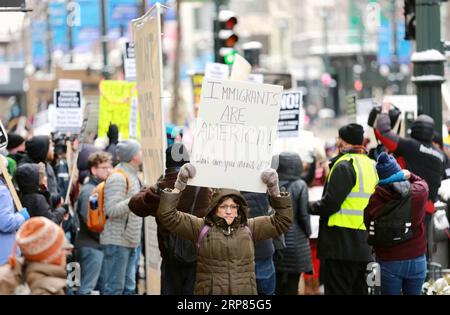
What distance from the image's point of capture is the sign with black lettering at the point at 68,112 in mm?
15852

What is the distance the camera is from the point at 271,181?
8.42 m

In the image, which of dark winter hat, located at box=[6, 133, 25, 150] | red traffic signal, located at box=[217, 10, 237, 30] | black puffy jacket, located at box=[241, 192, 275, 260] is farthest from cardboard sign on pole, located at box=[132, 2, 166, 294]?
red traffic signal, located at box=[217, 10, 237, 30]

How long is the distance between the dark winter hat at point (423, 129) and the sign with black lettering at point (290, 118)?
3.37 meters

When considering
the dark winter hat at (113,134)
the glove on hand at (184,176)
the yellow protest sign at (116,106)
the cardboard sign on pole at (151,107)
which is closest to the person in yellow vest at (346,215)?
the cardboard sign on pole at (151,107)

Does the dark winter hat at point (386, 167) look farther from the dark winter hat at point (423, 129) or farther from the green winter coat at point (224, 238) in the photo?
the dark winter hat at point (423, 129)

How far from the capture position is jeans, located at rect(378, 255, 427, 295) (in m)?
10.1

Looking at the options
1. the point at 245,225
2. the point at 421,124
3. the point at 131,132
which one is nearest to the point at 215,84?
the point at 245,225

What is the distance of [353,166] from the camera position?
35.7ft

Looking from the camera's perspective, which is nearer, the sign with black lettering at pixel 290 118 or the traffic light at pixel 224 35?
the sign with black lettering at pixel 290 118

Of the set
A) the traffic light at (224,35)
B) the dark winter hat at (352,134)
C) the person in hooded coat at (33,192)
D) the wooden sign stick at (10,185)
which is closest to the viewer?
the wooden sign stick at (10,185)

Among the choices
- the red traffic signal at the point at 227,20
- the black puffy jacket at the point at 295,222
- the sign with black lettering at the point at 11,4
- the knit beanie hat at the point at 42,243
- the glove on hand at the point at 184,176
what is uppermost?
the red traffic signal at the point at 227,20

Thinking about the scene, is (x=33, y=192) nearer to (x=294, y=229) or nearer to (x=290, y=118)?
(x=294, y=229)

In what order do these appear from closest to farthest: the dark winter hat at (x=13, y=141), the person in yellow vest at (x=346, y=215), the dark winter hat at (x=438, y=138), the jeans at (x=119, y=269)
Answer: the person in yellow vest at (x=346, y=215) → the jeans at (x=119, y=269) → the dark winter hat at (x=438, y=138) → the dark winter hat at (x=13, y=141)
